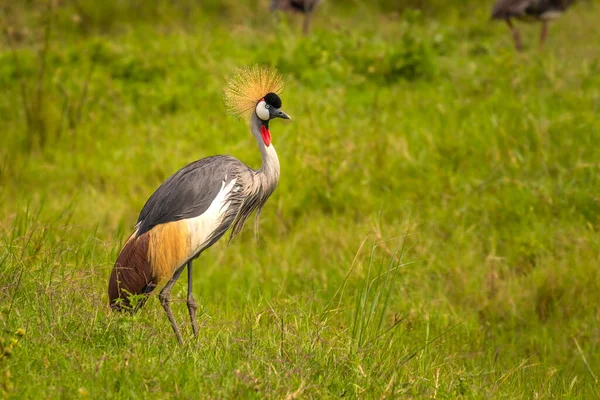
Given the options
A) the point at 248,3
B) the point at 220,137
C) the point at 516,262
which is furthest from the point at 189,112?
the point at 248,3

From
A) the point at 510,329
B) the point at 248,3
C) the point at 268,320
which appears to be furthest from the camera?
the point at 248,3

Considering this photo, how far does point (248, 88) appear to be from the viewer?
14.8 ft

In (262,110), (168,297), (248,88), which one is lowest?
(168,297)

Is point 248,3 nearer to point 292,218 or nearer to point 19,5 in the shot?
point 19,5

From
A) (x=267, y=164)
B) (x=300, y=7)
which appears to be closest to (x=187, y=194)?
(x=267, y=164)

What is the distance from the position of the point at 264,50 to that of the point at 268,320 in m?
5.69

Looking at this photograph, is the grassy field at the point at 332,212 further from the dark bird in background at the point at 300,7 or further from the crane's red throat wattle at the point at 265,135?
the crane's red throat wattle at the point at 265,135

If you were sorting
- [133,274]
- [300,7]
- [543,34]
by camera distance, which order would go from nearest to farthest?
[133,274] < [543,34] < [300,7]

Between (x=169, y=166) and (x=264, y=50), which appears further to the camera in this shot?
(x=264, y=50)

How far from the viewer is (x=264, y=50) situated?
31.7 feet

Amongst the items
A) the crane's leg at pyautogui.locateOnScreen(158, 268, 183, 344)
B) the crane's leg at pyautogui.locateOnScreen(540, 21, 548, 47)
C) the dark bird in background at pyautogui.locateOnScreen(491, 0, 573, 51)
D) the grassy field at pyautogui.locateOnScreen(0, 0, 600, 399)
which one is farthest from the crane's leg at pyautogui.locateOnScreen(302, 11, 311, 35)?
the crane's leg at pyautogui.locateOnScreen(158, 268, 183, 344)

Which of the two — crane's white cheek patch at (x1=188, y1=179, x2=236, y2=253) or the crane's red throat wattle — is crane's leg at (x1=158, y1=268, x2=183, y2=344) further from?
the crane's red throat wattle

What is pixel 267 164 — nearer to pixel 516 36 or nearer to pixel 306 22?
pixel 516 36

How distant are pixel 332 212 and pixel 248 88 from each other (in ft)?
9.18
